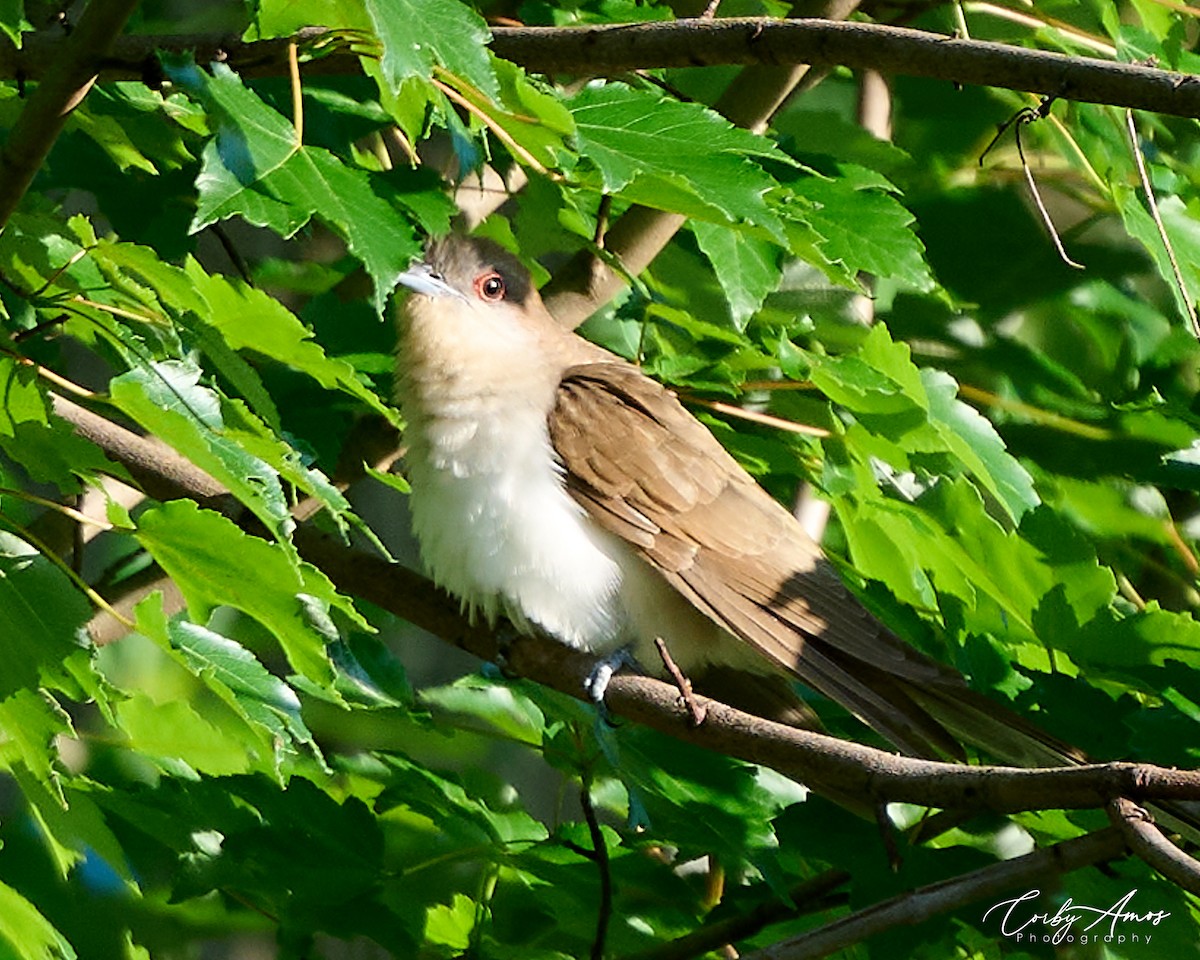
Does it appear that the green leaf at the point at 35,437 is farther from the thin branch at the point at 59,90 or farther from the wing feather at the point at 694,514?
the wing feather at the point at 694,514

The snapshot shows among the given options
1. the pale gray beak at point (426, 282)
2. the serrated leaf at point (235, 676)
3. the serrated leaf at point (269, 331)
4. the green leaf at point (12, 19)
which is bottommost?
the pale gray beak at point (426, 282)

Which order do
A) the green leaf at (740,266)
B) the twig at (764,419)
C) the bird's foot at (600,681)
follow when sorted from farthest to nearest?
1. the twig at (764,419)
2. the bird's foot at (600,681)
3. the green leaf at (740,266)

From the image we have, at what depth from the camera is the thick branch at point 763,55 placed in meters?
2.15

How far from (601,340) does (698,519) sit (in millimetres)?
761

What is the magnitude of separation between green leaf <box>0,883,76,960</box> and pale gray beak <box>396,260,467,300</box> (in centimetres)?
175

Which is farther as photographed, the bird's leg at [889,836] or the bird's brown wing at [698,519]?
the bird's brown wing at [698,519]

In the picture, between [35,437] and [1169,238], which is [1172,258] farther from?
[35,437]

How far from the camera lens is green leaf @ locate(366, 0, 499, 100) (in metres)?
1.87

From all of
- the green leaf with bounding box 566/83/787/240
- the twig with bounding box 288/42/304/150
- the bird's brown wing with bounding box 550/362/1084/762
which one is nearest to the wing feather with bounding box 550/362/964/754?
the bird's brown wing with bounding box 550/362/1084/762

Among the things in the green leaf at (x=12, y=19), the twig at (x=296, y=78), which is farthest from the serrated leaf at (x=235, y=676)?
the green leaf at (x=12, y=19)

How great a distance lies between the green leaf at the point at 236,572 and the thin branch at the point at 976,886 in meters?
0.76

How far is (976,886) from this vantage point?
2.20m

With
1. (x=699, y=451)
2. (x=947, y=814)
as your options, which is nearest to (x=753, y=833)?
(x=947, y=814)

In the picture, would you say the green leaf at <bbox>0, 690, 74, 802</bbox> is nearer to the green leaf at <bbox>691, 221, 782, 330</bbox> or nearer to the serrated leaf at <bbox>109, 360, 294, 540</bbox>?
the serrated leaf at <bbox>109, 360, 294, 540</bbox>
